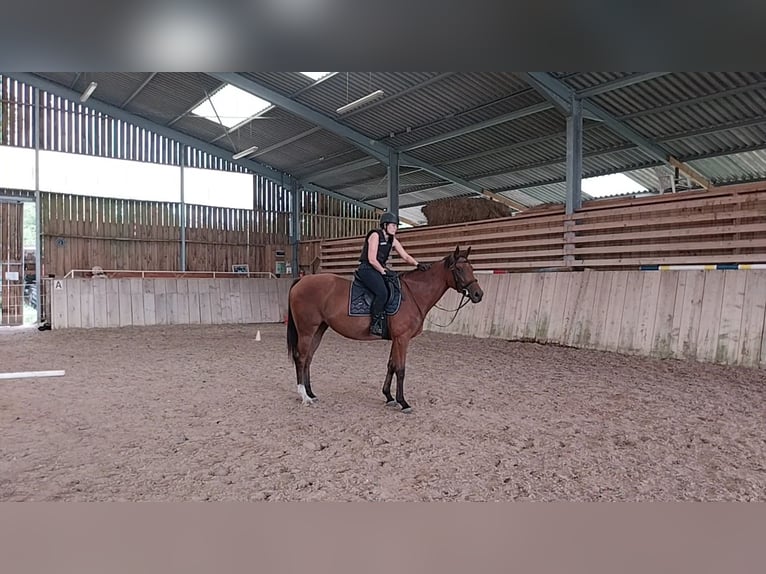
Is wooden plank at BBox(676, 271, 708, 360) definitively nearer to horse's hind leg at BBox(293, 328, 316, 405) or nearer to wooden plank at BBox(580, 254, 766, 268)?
wooden plank at BBox(580, 254, 766, 268)

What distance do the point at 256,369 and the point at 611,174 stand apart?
13226mm

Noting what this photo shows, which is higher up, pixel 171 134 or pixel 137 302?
pixel 171 134

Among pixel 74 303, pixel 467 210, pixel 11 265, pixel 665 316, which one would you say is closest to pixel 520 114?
pixel 467 210

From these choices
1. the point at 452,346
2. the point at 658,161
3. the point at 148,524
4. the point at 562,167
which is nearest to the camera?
the point at 148,524

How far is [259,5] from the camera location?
0.75 metres

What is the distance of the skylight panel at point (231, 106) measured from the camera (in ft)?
50.1

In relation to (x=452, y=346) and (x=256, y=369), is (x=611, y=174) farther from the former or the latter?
(x=256, y=369)

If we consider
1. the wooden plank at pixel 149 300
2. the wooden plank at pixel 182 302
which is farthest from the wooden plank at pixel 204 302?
the wooden plank at pixel 149 300

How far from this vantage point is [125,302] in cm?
1508

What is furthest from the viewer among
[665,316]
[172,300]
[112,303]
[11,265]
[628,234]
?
[11,265]

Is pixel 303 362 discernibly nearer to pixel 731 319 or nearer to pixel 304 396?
pixel 304 396

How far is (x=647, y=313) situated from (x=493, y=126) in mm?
7658

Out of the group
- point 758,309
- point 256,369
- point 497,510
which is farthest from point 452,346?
point 497,510

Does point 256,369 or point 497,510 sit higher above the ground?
point 497,510
